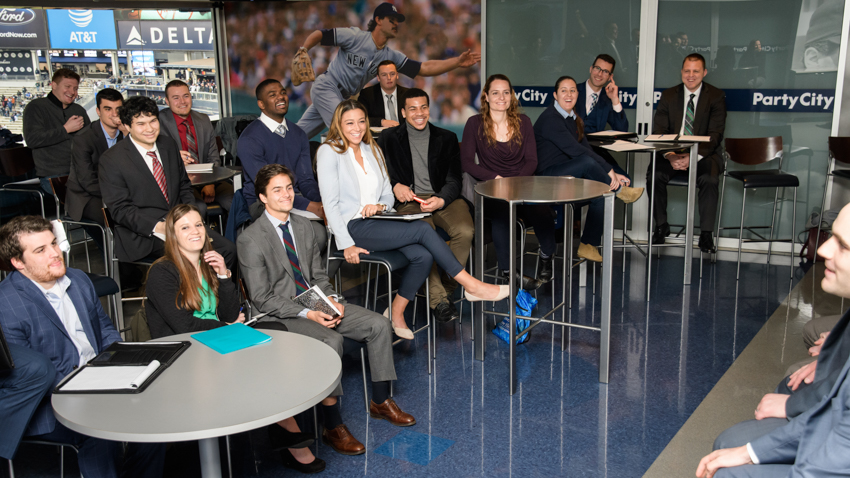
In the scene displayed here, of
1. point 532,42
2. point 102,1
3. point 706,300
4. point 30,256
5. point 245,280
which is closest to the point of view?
point 30,256

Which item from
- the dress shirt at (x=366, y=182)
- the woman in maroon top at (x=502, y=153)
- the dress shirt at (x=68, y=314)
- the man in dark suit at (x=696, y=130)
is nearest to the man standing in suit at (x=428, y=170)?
the woman in maroon top at (x=502, y=153)

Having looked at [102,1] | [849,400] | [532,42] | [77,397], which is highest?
[102,1]

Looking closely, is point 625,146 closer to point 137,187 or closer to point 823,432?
point 137,187

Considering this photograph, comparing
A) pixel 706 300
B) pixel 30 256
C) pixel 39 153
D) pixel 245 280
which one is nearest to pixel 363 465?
pixel 245 280

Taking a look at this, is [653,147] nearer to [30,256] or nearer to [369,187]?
[369,187]

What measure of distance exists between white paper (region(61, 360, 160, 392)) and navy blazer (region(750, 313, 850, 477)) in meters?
1.76

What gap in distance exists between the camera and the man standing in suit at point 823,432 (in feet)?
5.33

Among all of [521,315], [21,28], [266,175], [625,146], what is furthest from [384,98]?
[21,28]

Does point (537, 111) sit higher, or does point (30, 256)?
point (537, 111)

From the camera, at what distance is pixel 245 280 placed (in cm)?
320

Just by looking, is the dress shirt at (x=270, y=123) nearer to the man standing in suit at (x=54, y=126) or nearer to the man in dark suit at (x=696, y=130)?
the man standing in suit at (x=54, y=126)

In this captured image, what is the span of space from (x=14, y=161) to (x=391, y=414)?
4334 millimetres

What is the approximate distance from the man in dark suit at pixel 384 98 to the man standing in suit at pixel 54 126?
262 cm

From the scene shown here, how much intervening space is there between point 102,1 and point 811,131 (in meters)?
7.51
